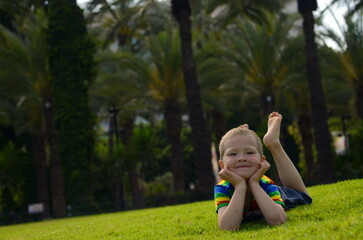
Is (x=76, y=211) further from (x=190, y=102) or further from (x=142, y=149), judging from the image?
(x=142, y=149)

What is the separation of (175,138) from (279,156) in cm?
2253

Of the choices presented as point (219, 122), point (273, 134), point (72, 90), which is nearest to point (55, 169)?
point (72, 90)

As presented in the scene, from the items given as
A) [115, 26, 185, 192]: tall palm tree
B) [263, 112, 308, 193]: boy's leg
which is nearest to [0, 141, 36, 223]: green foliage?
[115, 26, 185, 192]: tall palm tree

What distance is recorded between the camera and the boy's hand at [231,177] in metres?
5.31

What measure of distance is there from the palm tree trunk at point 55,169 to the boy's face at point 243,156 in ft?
70.8

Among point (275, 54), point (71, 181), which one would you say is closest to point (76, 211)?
point (71, 181)

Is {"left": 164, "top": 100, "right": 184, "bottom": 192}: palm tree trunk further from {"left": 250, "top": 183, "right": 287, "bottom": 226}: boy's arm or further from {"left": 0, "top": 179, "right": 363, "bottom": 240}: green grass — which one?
{"left": 250, "top": 183, "right": 287, "bottom": 226}: boy's arm

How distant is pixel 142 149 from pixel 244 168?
1136 inches

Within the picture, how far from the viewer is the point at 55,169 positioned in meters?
26.7

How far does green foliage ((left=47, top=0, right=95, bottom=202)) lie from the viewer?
25.8m

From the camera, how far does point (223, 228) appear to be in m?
5.43

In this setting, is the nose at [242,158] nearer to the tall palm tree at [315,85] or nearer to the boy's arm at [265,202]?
the boy's arm at [265,202]

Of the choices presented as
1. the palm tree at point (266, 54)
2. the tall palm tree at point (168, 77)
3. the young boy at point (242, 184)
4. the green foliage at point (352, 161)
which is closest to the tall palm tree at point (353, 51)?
the palm tree at point (266, 54)

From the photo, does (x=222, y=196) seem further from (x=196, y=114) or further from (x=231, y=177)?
(x=196, y=114)
